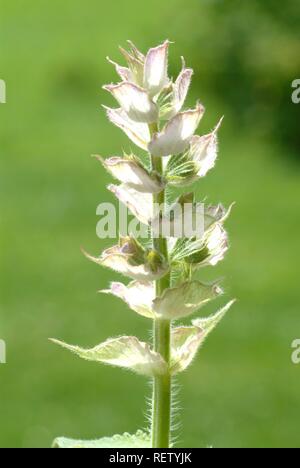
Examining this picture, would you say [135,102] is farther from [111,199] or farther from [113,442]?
[111,199]

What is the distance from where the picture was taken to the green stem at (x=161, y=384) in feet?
2.39

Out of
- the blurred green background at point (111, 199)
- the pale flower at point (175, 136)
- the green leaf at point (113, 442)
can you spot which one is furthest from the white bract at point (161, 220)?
→ the blurred green background at point (111, 199)

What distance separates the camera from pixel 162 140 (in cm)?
69

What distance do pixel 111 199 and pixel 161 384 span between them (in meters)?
4.83

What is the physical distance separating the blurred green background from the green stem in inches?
123

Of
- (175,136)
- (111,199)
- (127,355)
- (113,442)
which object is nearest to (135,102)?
(175,136)

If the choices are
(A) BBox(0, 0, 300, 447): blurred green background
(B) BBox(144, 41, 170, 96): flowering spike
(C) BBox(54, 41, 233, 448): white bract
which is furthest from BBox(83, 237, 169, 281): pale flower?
(A) BBox(0, 0, 300, 447): blurred green background

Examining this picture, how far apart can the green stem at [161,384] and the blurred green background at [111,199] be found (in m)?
3.12

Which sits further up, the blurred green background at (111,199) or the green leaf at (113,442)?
the blurred green background at (111,199)

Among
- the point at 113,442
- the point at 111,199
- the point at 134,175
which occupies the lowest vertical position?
the point at 113,442

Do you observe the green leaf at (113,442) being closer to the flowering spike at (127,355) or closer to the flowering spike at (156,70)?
the flowering spike at (127,355)

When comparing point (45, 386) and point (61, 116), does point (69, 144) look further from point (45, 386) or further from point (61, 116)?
point (45, 386)

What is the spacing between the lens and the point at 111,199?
18.2 feet

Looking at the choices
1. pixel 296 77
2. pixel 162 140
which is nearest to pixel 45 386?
pixel 296 77
